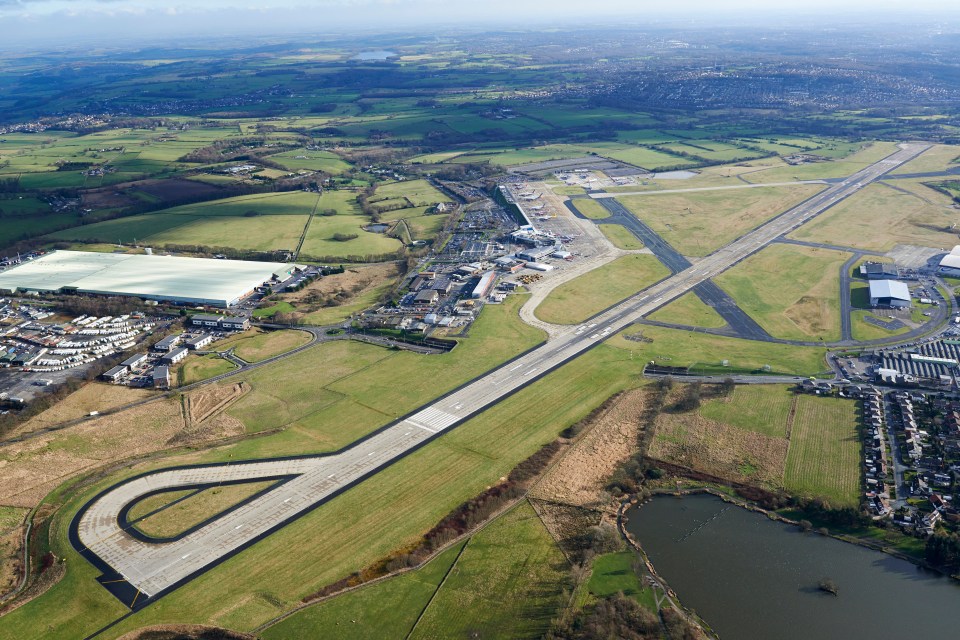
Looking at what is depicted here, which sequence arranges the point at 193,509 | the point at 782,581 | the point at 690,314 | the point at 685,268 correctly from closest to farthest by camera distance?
the point at 782,581 < the point at 193,509 < the point at 690,314 < the point at 685,268

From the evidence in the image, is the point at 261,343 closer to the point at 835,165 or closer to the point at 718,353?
the point at 718,353

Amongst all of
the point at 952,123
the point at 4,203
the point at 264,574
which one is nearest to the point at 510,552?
the point at 264,574

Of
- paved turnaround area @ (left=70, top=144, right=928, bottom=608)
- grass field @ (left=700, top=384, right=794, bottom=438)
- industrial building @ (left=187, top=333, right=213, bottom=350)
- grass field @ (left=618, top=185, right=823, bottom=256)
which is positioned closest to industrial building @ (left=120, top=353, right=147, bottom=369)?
industrial building @ (left=187, top=333, right=213, bottom=350)

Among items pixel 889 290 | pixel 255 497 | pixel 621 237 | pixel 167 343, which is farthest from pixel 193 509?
pixel 889 290

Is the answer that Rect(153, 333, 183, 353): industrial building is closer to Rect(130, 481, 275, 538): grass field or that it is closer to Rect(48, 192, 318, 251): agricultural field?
Rect(130, 481, 275, 538): grass field

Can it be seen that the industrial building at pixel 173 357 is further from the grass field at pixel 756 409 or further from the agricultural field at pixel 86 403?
the grass field at pixel 756 409

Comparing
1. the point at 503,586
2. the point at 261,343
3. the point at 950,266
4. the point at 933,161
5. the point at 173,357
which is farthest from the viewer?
the point at 933,161
